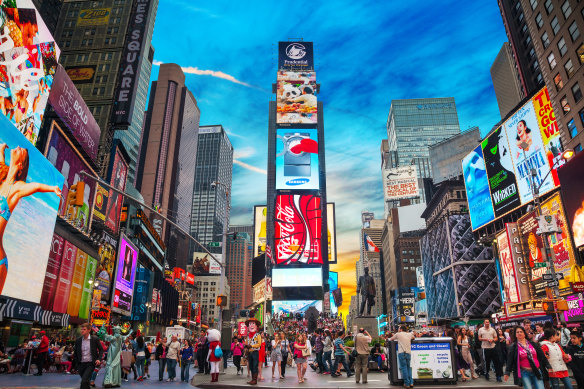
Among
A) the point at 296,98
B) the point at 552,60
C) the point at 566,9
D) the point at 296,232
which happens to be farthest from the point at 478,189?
the point at 296,98

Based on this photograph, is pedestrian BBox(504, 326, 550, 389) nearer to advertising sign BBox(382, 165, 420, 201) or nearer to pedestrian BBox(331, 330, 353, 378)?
pedestrian BBox(331, 330, 353, 378)

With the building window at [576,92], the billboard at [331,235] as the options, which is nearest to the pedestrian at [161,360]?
the building window at [576,92]

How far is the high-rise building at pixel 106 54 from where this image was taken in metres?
57.9

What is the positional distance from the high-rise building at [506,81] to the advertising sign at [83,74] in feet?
278

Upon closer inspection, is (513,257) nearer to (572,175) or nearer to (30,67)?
(572,175)

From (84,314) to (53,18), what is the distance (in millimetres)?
46653

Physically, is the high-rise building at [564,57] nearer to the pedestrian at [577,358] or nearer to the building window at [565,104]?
the building window at [565,104]

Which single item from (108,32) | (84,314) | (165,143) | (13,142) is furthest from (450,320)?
(165,143)

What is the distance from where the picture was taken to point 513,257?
1855 inches

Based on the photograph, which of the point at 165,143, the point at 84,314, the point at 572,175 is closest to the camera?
the point at 572,175

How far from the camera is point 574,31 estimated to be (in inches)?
1560

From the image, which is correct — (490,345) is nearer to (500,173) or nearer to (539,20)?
(500,173)

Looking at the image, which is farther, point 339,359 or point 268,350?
point 268,350

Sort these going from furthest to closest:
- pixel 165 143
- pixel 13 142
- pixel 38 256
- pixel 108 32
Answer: pixel 165 143
pixel 108 32
pixel 38 256
pixel 13 142
